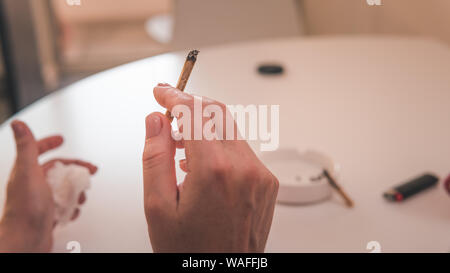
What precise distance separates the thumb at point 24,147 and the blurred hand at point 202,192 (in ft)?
0.77

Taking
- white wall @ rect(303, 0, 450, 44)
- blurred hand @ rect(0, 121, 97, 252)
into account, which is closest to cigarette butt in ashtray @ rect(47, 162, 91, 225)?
blurred hand @ rect(0, 121, 97, 252)

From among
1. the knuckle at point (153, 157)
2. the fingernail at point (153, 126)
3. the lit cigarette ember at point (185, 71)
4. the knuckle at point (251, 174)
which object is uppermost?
the lit cigarette ember at point (185, 71)

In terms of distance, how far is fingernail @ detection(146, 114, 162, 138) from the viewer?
38 centimetres

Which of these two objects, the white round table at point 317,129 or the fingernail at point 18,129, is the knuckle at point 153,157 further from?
the fingernail at point 18,129

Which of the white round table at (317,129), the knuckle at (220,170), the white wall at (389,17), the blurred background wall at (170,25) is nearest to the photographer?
the knuckle at (220,170)

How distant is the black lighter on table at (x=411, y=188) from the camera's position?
1.84 feet

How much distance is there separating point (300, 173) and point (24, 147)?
34cm

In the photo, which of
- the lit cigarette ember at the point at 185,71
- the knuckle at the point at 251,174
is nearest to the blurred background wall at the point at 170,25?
the lit cigarette ember at the point at 185,71

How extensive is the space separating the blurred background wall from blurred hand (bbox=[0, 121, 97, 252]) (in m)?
0.16

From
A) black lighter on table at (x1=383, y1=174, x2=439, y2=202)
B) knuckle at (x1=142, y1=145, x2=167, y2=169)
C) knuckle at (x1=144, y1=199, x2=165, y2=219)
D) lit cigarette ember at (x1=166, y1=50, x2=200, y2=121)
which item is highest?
lit cigarette ember at (x1=166, y1=50, x2=200, y2=121)

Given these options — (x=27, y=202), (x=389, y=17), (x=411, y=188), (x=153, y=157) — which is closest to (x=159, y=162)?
(x=153, y=157)

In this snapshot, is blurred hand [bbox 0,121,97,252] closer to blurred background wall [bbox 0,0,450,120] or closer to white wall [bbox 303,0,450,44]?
blurred background wall [bbox 0,0,450,120]
